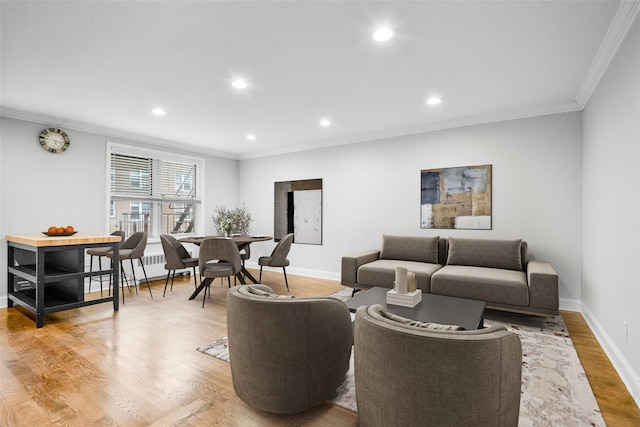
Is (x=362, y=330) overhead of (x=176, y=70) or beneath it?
beneath

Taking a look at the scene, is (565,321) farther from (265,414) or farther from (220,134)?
(220,134)

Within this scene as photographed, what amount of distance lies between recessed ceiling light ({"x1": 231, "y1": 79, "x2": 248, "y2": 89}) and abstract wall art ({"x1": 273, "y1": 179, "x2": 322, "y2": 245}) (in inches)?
112

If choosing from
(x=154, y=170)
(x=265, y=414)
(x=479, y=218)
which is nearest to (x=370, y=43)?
(x=265, y=414)

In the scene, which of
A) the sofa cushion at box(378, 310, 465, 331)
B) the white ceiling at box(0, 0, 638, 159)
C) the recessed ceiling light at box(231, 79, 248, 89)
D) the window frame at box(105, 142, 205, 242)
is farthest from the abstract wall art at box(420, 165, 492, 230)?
the window frame at box(105, 142, 205, 242)

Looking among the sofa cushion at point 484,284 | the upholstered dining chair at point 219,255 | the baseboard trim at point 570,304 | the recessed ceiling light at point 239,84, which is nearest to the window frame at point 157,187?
the upholstered dining chair at point 219,255

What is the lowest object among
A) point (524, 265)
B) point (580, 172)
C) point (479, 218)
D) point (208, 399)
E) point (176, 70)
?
point (208, 399)

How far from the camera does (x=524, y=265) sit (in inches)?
158

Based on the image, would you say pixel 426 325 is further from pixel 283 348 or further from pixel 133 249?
pixel 133 249

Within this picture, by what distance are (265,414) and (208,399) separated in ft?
1.41

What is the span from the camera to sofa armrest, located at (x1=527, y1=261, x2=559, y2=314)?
3.22m

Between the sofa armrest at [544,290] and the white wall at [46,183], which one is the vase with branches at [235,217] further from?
the sofa armrest at [544,290]

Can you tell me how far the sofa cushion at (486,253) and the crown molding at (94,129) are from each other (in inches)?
198

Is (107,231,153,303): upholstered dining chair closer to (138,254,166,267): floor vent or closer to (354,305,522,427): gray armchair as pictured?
(138,254,166,267): floor vent

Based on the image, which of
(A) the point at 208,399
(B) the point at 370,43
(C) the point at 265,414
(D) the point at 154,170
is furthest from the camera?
(D) the point at 154,170
